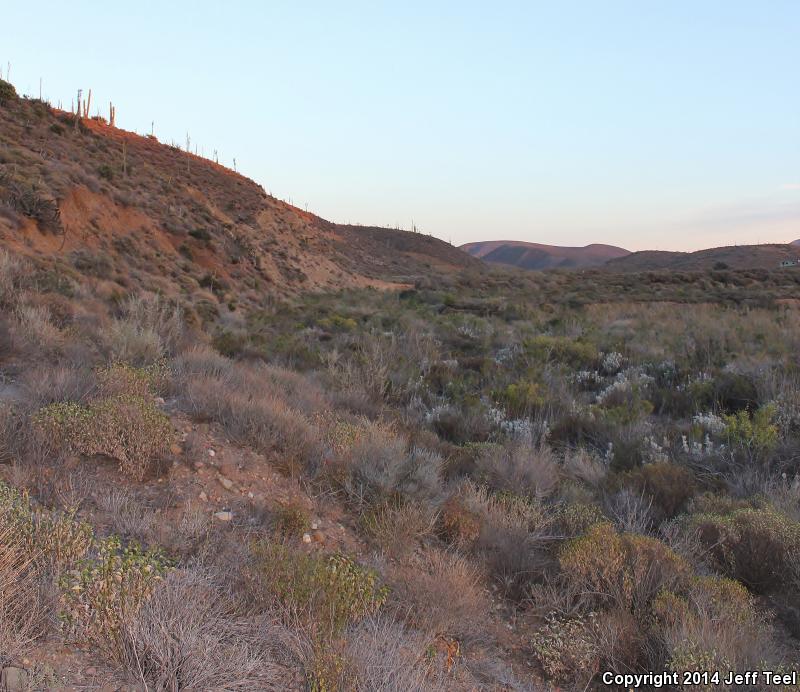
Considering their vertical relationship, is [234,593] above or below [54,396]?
below

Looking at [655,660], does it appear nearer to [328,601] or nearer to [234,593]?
[328,601]

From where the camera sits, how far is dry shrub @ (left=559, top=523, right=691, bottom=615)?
3473mm

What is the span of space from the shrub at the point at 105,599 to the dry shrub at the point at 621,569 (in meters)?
2.54

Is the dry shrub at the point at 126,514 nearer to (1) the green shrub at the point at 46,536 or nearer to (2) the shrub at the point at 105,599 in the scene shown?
(1) the green shrub at the point at 46,536

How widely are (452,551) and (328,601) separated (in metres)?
1.55

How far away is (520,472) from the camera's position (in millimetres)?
5297

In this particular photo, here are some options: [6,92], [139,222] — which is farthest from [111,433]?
[6,92]

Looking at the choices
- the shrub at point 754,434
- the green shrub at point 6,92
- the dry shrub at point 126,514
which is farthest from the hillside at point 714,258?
the dry shrub at point 126,514

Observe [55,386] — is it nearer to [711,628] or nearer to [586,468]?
[586,468]

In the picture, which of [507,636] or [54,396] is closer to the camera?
[507,636]

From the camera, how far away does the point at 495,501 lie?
476 cm

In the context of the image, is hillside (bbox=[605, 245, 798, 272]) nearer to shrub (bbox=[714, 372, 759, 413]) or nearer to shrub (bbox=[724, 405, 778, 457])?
shrub (bbox=[714, 372, 759, 413])

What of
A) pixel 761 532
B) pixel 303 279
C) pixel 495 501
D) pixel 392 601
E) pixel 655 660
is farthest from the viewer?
pixel 303 279

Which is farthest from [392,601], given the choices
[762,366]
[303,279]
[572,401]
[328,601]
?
[303,279]
